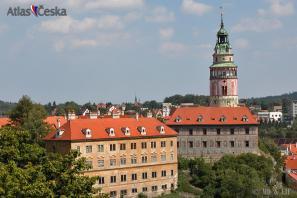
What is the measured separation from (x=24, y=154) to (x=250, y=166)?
37.7m

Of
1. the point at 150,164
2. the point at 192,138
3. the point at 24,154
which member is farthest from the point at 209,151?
the point at 24,154

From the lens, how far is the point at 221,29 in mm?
105062

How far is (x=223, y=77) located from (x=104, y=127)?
3533cm

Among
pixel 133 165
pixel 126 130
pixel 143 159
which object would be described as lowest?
pixel 133 165

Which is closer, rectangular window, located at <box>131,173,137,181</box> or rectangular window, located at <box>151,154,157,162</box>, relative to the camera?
rectangular window, located at <box>131,173,137,181</box>

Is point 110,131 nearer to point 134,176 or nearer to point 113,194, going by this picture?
point 134,176

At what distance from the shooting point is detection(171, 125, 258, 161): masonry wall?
84000 mm

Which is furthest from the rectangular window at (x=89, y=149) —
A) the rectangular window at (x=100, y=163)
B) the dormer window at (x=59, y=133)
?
the dormer window at (x=59, y=133)

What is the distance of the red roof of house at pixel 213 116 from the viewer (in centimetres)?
8412

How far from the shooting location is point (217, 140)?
84375 mm

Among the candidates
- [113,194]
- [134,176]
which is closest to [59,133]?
[113,194]

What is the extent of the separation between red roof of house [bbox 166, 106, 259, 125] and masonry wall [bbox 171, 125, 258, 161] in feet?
2.20

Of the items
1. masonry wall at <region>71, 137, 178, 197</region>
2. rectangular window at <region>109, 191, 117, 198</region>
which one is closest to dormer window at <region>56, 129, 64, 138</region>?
masonry wall at <region>71, 137, 178, 197</region>

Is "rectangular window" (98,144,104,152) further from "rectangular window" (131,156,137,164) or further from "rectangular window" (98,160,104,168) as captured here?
"rectangular window" (131,156,137,164)
